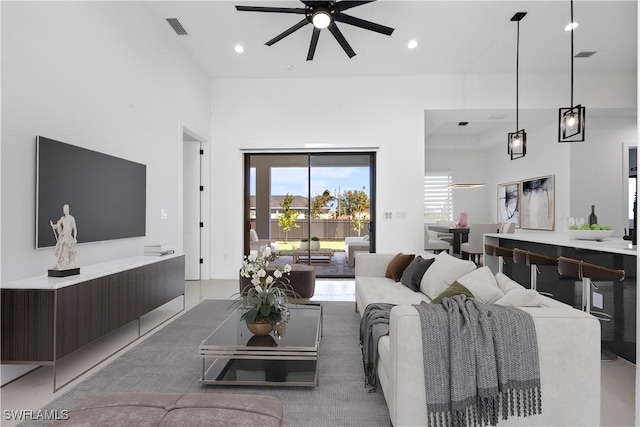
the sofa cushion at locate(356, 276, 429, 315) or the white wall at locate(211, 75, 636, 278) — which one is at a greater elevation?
the white wall at locate(211, 75, 636, 278)

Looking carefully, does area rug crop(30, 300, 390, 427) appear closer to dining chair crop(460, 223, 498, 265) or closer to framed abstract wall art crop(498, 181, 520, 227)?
dining chair crop(460, 223, 498, 265)

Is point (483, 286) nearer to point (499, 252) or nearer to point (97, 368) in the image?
point (499, 252)

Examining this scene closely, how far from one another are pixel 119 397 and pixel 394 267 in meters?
2.99

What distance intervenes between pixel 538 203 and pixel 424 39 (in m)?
4.74

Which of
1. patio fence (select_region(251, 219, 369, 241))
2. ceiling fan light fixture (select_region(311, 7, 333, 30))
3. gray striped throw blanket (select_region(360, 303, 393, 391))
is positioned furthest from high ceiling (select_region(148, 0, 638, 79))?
gray striped throw blanket (select_region(360, 303, 393, 391))

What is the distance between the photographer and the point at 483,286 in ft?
7.16

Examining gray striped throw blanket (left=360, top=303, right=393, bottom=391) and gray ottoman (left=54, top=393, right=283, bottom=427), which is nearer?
gray ottoman (left=54, top=393, right=283, bottom=427)

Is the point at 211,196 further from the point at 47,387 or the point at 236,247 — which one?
the point at 47,387

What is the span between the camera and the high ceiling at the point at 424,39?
4066mm

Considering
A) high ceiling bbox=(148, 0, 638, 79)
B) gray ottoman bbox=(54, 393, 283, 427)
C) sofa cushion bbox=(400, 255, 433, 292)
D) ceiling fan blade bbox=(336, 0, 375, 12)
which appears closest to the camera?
gray ottoman bbox=(54, 393, 283, 427)

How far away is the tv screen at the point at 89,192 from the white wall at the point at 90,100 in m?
0.07

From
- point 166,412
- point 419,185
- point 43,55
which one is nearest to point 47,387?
point 166,412

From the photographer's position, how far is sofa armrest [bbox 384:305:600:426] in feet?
5.19

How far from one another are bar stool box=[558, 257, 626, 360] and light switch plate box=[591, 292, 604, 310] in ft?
0.18
